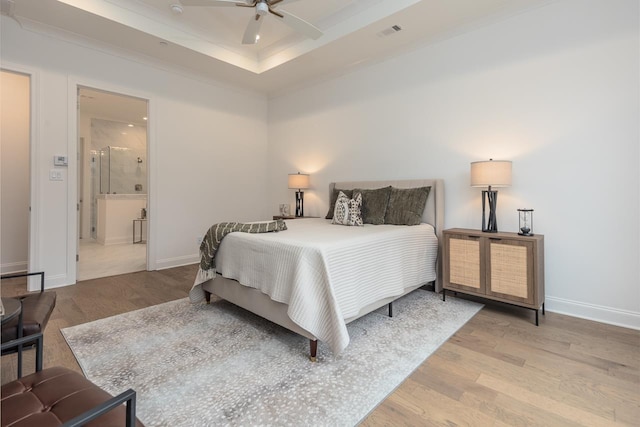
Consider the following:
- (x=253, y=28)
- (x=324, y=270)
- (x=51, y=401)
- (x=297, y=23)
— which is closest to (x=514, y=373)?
(x=324, y=270)

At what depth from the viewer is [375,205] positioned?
3602 millimetres

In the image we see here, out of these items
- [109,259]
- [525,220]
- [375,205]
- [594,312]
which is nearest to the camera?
[594,312]

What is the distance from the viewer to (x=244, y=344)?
2.20 meters

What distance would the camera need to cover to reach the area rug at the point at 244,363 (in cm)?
153

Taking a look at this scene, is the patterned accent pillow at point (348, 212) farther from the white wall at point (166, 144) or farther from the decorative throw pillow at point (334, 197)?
the white wall at point (166, 144)

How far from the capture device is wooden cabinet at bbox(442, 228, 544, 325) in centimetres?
254

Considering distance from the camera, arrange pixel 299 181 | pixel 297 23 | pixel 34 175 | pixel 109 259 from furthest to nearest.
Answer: pixel 109 259
pixel 299 181
pixel 34 175
pixel 297 23

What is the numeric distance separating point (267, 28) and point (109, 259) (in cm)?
423

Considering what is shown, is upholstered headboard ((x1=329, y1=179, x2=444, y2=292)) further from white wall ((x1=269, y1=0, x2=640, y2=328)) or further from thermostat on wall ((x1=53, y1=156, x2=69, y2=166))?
thermostat on wall ((x1=53, y1=156, x2=69, y2=166))

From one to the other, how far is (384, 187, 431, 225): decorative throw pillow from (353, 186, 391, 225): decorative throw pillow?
2.3 inches

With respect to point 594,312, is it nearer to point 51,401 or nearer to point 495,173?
point 495,173

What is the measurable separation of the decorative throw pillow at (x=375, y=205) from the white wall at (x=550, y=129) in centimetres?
40

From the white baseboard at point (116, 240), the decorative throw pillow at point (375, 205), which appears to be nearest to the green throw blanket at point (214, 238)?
the decorative throw pillow at point (375, 205)

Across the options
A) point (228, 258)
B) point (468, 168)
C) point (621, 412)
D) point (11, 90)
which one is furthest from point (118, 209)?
point (621, 412)
